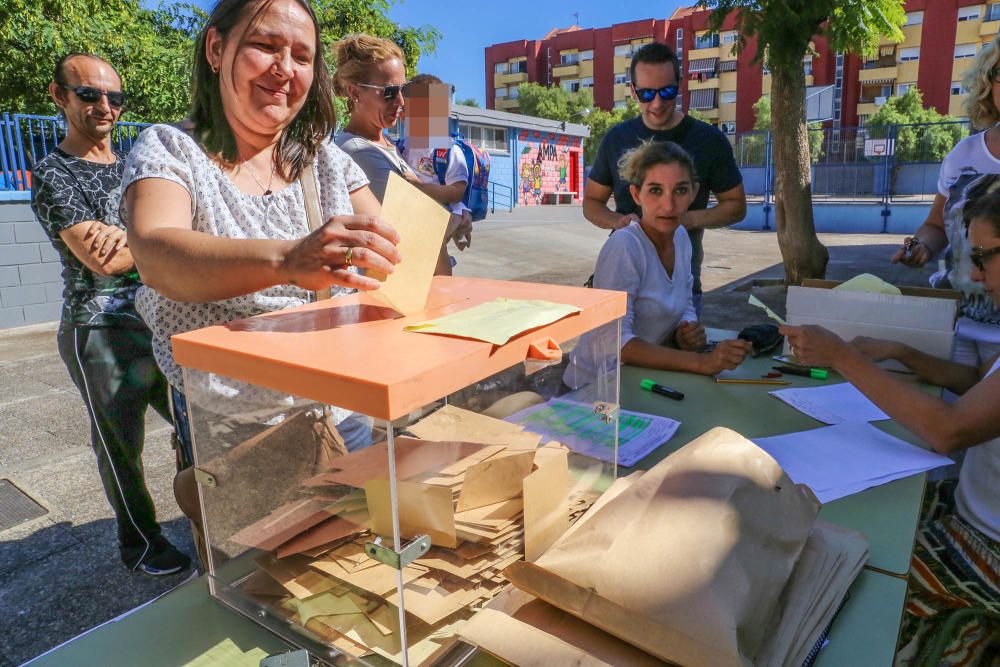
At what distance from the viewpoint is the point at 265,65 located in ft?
3.49

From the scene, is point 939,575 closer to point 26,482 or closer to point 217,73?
point 217,73

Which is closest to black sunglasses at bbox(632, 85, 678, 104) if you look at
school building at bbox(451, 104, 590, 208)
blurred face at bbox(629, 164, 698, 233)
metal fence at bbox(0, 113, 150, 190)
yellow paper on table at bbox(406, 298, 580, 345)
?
blurred face at bbox(629, 164, 698, 233)

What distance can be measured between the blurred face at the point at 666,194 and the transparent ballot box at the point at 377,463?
1298 millimetres

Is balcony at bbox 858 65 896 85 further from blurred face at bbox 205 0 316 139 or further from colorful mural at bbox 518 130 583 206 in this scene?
blurred face at bbox 205 0 316 139

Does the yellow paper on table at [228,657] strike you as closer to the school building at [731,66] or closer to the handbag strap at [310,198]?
the handbag strap at [310,198]

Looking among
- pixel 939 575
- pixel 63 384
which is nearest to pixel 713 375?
pixel 939 575

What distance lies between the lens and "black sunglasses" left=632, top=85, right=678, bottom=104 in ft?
9.36

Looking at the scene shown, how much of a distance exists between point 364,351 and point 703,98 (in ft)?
165

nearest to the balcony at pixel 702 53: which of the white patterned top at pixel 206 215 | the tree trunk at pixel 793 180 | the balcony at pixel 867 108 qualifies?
the balcony at pixel 867 108

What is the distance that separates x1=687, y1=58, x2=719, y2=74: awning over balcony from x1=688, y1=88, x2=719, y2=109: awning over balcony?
1.25 m

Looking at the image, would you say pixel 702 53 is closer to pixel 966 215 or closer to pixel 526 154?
pixel 526 154

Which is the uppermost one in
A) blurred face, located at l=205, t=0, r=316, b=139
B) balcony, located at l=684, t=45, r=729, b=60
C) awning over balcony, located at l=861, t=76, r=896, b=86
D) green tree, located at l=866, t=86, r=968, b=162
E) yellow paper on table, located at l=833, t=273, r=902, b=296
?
balcony, located at l=684, t=45, r=729, b=60

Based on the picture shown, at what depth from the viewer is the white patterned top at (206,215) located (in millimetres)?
1009

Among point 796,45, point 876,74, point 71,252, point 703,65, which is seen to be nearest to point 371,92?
point 71,252
